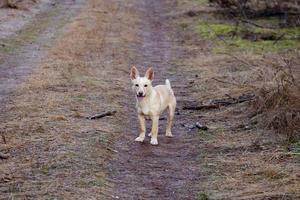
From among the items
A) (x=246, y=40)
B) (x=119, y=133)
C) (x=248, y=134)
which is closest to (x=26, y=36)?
(x=246, y=40)

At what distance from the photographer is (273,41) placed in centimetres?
2153

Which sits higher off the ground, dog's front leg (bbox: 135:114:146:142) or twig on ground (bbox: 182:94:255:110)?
dog's front leg (bbox: 135:114:146:142)

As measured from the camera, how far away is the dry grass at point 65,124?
8109mm

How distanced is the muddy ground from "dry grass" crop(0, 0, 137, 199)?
0.02 meters

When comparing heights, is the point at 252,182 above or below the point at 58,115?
above

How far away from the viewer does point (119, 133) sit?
36.3 feet

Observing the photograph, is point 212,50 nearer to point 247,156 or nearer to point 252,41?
point 252,41

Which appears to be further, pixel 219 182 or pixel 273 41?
pixel 273 41

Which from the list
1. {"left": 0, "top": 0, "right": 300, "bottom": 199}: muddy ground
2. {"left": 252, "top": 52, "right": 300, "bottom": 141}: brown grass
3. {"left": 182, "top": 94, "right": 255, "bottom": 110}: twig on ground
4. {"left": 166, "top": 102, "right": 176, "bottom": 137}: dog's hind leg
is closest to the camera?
{"left": 0, "top": 0, "right": 300, "bottom": 199}: muddy ground

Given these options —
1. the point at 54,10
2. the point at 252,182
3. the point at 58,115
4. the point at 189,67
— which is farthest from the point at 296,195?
the point at 54,10

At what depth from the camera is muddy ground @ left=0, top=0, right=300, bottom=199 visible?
823 cm

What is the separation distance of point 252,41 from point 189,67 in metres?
4.38

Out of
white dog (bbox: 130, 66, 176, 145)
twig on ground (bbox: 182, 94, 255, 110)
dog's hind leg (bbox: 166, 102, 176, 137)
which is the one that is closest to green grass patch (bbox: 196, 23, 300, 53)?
twig on ground (bbox: 182, 94, 255, 110)

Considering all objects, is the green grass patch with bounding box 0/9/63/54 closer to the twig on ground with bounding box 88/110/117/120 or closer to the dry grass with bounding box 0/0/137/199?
the dry grass with bounding box 0/0/137/199
